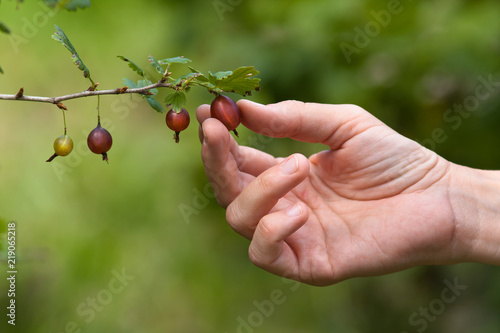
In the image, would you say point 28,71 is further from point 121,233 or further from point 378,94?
point 378,94

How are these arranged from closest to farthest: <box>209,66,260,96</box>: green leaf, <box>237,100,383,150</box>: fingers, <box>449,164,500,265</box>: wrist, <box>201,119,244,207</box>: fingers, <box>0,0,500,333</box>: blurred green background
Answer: <box>209,66,260,96</box>: green leaf
<box>201,119,244,207</box>: fingers
<box>237,100,383,150</box>: fingers
<box>449,164,500,265</box>: wrist
<box>0,0,500,333</box>: blurred green background

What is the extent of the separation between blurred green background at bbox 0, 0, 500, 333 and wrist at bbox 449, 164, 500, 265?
0.61 meters

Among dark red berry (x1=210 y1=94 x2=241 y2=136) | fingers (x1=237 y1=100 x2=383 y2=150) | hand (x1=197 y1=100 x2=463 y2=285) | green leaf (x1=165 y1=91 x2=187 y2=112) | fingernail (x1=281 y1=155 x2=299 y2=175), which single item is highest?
green leaf (x1=165 y1=91 x2=187 y2=112)

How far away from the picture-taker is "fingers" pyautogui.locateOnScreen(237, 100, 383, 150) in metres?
1.27

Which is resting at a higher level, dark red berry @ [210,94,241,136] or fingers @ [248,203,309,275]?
dark red berry @ [210,94,241,136]

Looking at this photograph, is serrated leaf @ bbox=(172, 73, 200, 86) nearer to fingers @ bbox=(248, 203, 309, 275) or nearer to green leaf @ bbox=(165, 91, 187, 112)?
green leaf @ bbox=(165, 91, 187, 112)

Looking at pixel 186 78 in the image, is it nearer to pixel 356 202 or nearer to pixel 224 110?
pixel 224 110

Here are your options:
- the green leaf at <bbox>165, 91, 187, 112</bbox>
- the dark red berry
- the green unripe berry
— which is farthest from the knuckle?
the green unripe berry

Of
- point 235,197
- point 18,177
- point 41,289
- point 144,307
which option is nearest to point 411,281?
point 144,307

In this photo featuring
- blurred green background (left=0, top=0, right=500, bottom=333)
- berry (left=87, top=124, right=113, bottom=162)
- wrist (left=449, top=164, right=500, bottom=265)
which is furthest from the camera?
blurred green background (left=0, top=0, right=500, bottom=333)

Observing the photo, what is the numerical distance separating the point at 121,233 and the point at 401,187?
1.55 m

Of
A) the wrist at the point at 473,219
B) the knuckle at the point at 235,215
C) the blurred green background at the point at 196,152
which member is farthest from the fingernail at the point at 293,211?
the blurred green background at the point at 196,152

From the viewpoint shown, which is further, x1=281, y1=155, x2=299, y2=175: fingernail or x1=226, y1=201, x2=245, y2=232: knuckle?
x1=226, y1=201, x2=245, y2=232: knuckle

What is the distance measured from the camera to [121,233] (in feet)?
8.27
